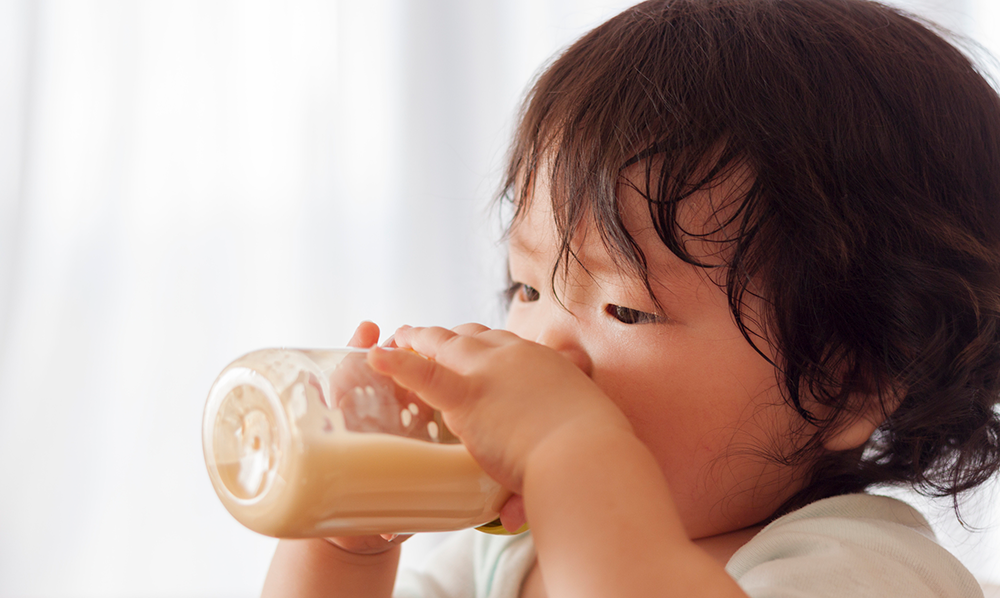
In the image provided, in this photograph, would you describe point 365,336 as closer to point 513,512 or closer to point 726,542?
point 513,512

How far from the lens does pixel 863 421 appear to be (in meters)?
0.78

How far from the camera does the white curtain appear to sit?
Answer: 1501mm

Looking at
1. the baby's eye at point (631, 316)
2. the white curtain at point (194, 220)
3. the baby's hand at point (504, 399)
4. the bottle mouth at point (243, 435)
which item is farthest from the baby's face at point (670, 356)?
the white curtain at point (194, 220)

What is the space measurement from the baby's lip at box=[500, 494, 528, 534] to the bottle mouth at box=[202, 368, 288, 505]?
0.19 meters

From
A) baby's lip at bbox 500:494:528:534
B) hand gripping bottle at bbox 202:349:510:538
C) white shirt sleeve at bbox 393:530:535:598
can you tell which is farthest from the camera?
white shirt sleeve at bbox 393:530:535:598

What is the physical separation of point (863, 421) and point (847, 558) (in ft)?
0.57

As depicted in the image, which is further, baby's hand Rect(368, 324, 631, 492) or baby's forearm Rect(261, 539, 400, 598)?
baby's forearm Rect(261, 539, 400, 598)

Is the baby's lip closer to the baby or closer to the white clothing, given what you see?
the baby

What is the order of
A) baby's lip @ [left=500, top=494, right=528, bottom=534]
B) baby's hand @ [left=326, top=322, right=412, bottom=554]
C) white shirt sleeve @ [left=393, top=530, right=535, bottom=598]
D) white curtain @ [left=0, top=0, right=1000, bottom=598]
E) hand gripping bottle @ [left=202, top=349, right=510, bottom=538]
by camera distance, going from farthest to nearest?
1. white curtain @ [left=0, top=0, right=1000, bottom=598]
2. white shirt sleeve @ [left=393, top=530, right=535, bottom=598]
3. baby's hand @ [left=326, top=322, right=412, bottom=554]
4. baby's lip @ [left=500, top=494, right=528, bottom=534]
5. hand gripping bottle @ [left=202, top=349, right=510, bottom=538]

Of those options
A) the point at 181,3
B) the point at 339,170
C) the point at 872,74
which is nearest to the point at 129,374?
the point at 339,170

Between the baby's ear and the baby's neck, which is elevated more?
the baby's ear

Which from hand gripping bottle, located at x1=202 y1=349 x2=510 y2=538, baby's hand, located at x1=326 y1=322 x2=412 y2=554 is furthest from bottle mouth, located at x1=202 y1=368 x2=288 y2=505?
baby's hand, located at x1=326 y1=322 x2=412 y2=554

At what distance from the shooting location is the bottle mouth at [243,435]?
514mm

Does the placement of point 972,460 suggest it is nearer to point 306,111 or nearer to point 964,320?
point 964,320
